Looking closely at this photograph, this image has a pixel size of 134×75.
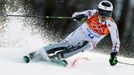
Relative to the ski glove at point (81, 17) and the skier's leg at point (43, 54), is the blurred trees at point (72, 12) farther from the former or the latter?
the skier's leg at point (43, 54)

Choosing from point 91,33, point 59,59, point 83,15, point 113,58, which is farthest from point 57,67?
point 83,15

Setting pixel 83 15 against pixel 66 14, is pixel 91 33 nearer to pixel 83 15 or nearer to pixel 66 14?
pixel 83 15

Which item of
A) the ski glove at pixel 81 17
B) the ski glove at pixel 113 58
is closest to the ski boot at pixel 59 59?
the ski glove at pixel 81 17

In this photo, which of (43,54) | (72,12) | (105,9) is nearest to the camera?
(43,54)

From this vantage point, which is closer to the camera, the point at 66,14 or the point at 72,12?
the point at 66,14

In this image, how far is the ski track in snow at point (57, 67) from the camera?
436 inches

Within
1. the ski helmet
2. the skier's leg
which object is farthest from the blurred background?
the skier's leg

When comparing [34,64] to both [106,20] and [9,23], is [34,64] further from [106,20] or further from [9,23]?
[9,23]

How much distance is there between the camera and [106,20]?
1338cm

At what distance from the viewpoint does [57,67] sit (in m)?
12.1

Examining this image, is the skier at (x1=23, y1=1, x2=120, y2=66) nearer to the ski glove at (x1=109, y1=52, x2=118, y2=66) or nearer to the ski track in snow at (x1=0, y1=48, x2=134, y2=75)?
the ski glove at (x1=109, y1=52, x2=118, y2=66)

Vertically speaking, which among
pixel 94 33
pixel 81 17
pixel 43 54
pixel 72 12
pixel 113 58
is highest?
pixel 72 12

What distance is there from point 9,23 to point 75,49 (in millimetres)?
5700

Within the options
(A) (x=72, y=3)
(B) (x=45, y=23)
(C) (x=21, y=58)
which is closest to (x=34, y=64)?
(C) (x=21, y=58)
